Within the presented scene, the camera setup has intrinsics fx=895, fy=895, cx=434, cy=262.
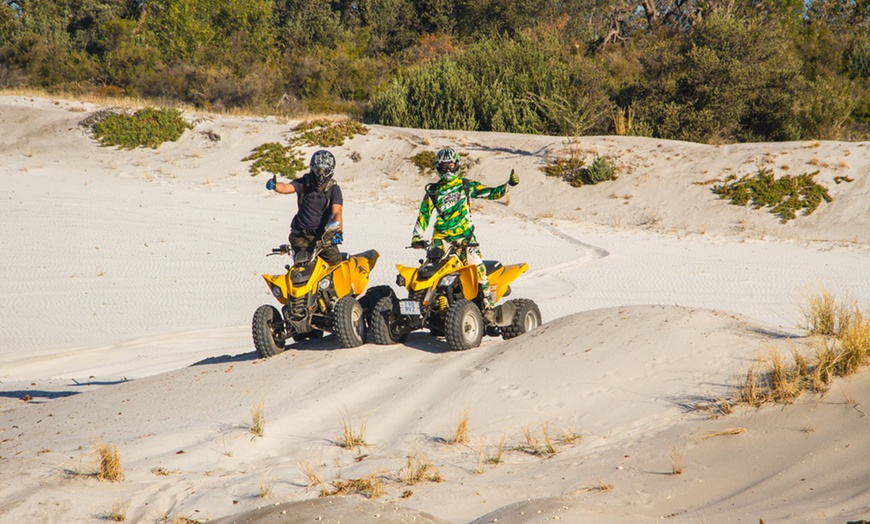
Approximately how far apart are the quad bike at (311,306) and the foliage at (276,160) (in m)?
15.3

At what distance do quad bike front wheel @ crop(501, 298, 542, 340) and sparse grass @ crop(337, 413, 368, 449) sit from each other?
10.2ft

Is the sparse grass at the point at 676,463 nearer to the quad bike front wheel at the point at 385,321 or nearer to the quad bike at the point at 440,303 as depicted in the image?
the quad bike at the point at 440,303

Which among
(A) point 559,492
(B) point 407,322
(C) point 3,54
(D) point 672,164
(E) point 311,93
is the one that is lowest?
(A) point 559,492

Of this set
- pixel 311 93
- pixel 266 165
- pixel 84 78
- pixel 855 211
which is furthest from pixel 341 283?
pixel 84 78

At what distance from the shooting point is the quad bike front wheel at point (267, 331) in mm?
8969

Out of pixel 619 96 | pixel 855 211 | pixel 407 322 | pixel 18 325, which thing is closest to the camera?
pixel 407 322

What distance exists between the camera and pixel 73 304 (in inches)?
568

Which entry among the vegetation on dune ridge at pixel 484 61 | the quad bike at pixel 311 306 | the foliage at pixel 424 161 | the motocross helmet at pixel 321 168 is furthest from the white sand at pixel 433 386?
the vegetation on dune ridge at pixel 484 61

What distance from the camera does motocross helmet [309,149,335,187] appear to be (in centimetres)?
932

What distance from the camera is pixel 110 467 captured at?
587 centimetres

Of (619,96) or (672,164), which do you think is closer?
(672,164)

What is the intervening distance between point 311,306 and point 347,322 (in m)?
0.44

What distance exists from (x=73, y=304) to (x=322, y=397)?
331 inches

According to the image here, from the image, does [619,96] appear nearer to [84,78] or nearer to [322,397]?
[322,397]
